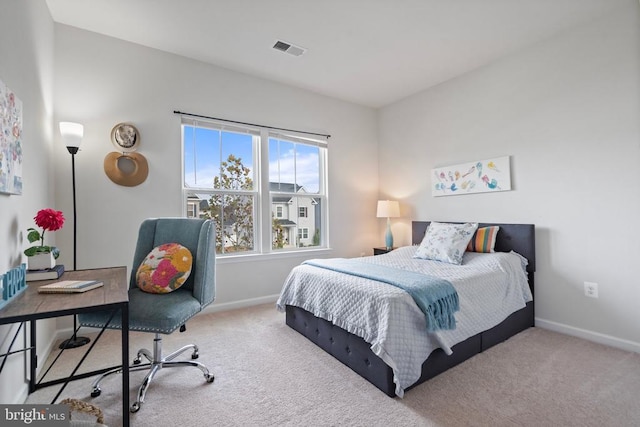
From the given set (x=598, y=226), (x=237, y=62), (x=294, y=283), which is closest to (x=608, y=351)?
(x=598, y=226)

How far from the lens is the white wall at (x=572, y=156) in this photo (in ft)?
7.77

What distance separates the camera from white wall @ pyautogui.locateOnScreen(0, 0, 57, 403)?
1.55 metres

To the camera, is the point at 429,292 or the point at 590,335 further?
the point at 590,335

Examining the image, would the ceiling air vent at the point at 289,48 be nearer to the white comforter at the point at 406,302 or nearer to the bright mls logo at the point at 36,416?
the white comforter at the point at 406,302

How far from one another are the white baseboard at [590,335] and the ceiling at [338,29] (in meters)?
2.67

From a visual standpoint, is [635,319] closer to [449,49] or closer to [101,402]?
[449,49]

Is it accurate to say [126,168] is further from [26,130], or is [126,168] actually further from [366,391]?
[366,391]

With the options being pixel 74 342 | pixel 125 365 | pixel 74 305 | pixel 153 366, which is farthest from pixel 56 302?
pixel 74 342

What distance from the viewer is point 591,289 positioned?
2.56 m

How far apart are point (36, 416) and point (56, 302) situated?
A: 0.49 meters

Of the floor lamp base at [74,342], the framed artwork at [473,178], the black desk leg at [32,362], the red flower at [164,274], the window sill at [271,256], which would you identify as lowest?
the floor lamp base at [74,342]

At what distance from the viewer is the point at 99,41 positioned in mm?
2725

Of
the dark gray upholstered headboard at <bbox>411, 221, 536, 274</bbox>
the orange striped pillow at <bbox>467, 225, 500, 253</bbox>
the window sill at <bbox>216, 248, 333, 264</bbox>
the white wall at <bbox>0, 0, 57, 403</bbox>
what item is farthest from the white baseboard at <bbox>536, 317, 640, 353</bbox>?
the white wall at <bbox>0, 0, 57, 403</bbox>

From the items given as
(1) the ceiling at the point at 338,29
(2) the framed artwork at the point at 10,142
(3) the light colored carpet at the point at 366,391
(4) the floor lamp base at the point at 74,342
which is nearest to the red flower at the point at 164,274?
(3) the light colored carpet at the point at 366,391
